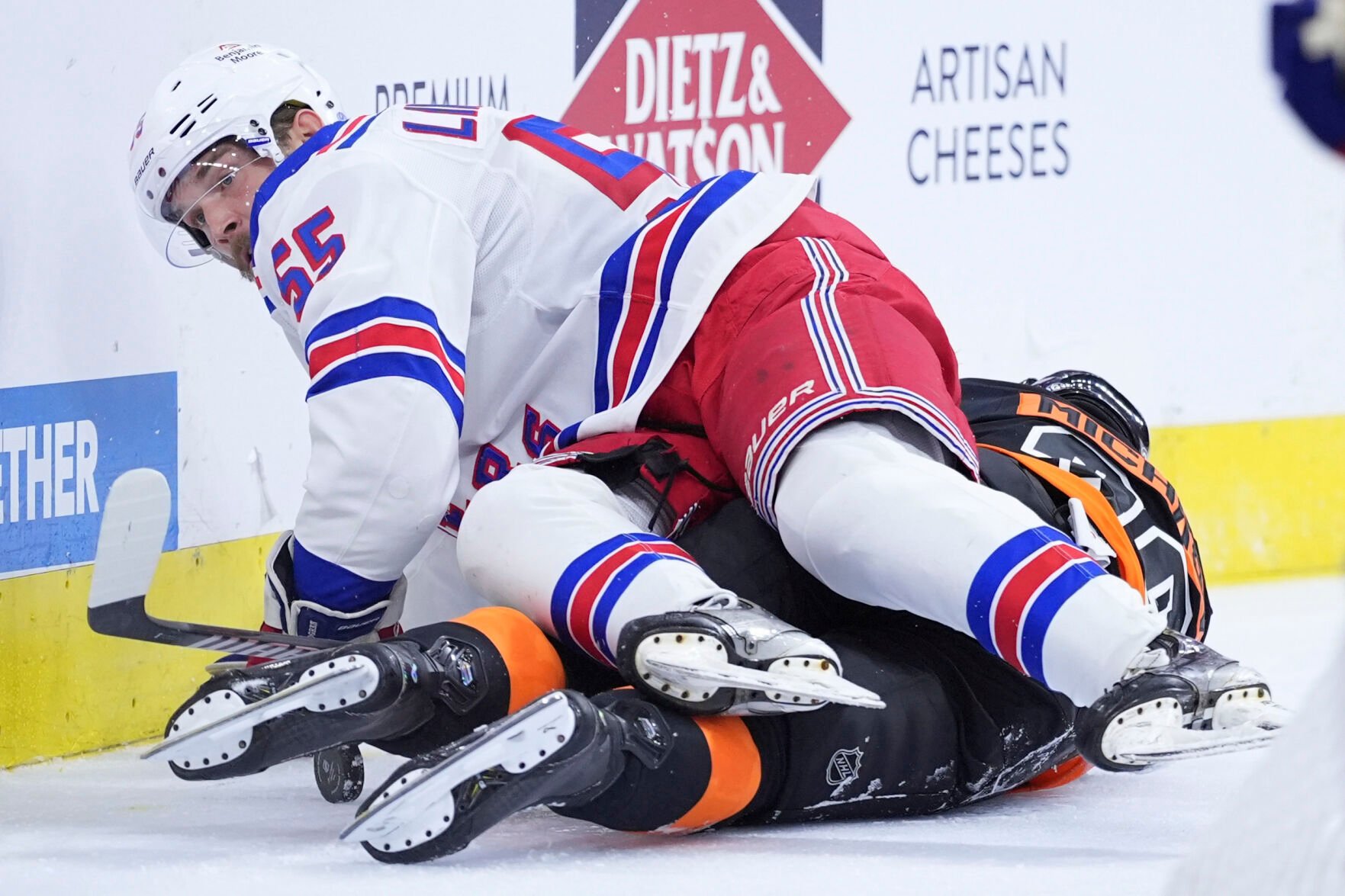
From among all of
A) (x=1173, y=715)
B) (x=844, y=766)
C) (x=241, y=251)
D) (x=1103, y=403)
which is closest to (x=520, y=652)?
(x=844, y=766)

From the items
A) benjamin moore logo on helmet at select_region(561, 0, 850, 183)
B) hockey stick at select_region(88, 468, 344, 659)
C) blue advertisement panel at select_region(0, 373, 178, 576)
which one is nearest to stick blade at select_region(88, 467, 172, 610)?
hockey stick at select_region(88, 468, 344, 659)

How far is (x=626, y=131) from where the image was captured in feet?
9.76

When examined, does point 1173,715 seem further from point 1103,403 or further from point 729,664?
point 1103,403

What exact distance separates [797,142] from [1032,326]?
592 mm

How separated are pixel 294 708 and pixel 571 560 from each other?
0.31 metres

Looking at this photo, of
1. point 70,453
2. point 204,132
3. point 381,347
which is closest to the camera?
point 381,347

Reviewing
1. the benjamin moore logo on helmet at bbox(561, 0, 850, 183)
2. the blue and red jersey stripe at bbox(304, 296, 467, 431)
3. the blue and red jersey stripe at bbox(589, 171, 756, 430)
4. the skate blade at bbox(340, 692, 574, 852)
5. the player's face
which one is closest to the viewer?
the skate blade at bbox(340, 692, 574, 852)

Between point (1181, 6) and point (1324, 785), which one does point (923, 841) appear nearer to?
point (1324, 785)

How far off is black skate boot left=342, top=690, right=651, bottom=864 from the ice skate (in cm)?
8

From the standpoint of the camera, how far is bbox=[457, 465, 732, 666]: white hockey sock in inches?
69.3

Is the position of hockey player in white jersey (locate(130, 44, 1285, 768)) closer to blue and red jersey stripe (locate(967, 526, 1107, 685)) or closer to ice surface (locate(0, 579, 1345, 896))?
blue and red jersey stripe (locate(967, 526, 1107, 685))

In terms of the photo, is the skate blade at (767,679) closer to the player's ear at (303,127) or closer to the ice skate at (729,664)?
the ice skate at (729,664)

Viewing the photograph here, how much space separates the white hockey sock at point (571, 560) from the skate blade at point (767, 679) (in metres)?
0.10

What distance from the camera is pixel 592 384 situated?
2.22m
